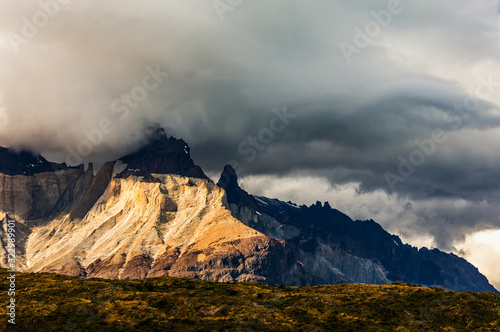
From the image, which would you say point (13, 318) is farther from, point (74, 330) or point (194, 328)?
point (194, 328)

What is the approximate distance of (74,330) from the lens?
196m

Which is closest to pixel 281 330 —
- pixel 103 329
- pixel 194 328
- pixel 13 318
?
pixel 194 328

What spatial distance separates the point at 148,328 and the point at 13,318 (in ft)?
157

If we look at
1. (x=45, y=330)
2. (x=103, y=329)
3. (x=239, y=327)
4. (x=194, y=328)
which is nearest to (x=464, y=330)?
(x=239, y=327)

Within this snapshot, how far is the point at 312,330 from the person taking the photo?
646ft

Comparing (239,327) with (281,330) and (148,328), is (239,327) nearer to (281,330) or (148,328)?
(281,330)

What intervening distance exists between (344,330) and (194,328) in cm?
5318

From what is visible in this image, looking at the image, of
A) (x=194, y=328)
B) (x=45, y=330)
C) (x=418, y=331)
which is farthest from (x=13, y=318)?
(x=418, y=331)

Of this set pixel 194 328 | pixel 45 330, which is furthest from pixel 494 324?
pixel 45 330

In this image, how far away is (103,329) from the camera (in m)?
197

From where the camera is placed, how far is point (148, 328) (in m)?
199

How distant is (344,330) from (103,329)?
84754 millimetres

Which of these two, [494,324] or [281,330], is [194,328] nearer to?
[281,330]

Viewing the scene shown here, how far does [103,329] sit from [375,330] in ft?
313
